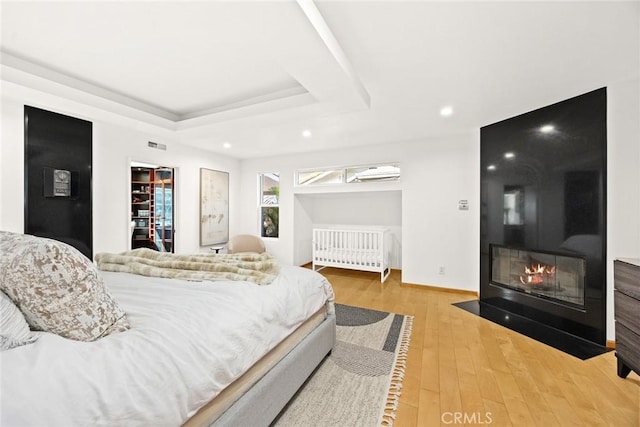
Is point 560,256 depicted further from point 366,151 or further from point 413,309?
point 366,151

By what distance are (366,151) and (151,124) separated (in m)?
Result: 3.23

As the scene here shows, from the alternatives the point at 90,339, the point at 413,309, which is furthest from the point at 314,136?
the point at 90,339

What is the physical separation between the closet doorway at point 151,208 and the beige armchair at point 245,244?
175cm

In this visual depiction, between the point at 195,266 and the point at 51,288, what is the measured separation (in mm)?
1048

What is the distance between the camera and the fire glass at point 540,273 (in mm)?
2684

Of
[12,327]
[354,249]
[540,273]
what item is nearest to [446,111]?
[540,273]

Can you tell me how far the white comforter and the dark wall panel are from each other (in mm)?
2171

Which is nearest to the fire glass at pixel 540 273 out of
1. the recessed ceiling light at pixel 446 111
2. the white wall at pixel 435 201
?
the white wall at pixel 435 201

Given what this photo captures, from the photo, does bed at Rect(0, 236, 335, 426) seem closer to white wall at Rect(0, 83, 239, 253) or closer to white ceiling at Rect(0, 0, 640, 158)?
white ceiling at Rect(0, 0, 640, 158)

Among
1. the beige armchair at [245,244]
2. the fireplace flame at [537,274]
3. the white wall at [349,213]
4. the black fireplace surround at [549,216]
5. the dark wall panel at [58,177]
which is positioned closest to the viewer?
the black fireplace surround at [549,216]

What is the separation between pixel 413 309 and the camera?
3348 millimetres

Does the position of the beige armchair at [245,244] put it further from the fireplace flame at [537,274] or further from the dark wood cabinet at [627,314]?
the dark wood cabinet at [627,314]

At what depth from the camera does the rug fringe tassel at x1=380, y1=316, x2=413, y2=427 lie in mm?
1615

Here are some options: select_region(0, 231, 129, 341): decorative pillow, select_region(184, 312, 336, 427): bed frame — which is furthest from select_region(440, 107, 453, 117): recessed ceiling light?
select_region(0, 231, 129, 341): decorative pillow
